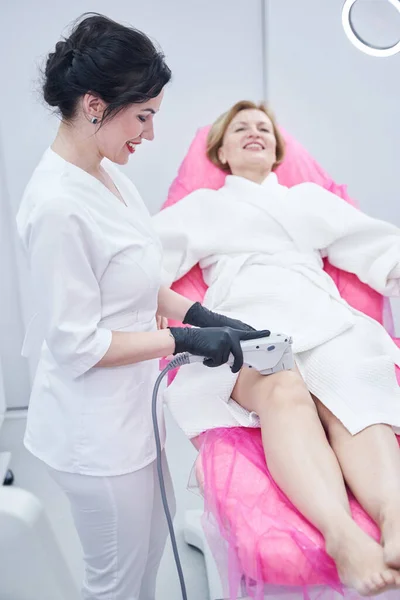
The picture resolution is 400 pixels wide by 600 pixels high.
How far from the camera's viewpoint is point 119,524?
1186 millimetres

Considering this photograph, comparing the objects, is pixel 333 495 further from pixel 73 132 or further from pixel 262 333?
pixel 73 132

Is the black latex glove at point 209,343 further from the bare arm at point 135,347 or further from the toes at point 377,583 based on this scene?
the toes at point 377,583

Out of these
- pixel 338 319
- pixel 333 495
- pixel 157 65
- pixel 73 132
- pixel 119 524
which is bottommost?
pixel 119 524

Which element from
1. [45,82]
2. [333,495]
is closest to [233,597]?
[333,495]

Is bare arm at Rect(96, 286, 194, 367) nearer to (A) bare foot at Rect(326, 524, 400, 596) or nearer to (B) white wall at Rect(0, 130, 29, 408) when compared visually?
(A) bare foot at Rect(326, 524, 400, 596)

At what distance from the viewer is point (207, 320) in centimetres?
136

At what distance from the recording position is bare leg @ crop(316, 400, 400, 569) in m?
1.04

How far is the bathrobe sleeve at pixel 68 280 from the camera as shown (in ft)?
3.32

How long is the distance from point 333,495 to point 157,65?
0.80 meters

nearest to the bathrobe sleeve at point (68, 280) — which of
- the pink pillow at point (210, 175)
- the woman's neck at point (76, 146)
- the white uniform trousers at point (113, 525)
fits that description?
the woman's neck at point (76, 146)

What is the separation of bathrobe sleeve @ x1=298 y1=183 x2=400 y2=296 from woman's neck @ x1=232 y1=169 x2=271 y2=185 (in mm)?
229

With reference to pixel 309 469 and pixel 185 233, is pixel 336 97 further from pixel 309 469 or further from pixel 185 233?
pixel 309 469

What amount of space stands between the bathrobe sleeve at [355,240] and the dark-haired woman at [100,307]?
2.49 feet

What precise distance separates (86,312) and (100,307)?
5cm
